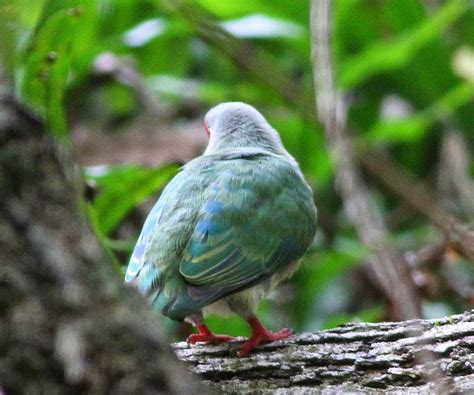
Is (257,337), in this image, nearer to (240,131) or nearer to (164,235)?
(164,235)

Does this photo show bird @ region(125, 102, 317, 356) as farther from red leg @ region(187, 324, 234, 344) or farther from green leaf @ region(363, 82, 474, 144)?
green leaf @ region(363, 82, 474, 144)

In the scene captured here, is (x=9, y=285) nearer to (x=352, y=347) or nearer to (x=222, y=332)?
(x=352, y=347)

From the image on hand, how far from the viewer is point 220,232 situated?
3.53 metres

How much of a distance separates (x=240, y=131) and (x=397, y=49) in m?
2.89

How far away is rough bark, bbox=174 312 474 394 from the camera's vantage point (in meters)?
3.12

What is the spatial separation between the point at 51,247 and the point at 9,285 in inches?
4.1

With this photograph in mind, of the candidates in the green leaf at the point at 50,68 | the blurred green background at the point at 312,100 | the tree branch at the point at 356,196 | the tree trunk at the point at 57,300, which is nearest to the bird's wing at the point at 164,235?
the green leaf at the point at 50,68

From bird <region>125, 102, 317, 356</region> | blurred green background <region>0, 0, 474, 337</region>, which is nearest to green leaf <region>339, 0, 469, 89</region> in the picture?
blurred green background <region>0, 0, 474, 337</region>

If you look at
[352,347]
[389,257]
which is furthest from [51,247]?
[352,347]

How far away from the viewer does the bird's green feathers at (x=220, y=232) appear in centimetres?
344

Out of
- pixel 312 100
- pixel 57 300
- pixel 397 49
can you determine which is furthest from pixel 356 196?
pixel 397 49

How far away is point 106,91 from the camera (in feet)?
28.5

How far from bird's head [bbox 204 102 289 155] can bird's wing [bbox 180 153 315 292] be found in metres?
0.35

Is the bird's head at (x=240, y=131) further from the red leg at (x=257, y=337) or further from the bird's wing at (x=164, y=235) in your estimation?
the red leg at (x=257, y=337)
